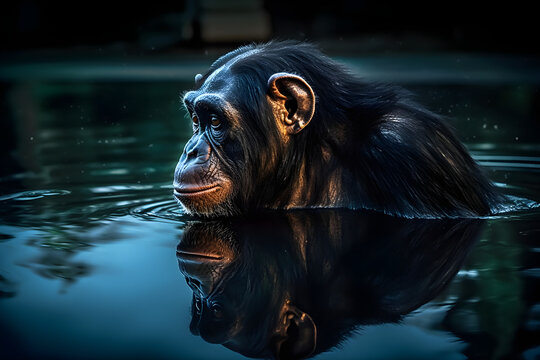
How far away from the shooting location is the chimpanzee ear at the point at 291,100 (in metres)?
4.94

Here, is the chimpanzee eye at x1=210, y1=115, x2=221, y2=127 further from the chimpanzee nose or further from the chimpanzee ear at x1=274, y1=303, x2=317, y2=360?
the chimpanzee ear at x1=274, y1=303, x2=317, y2=360

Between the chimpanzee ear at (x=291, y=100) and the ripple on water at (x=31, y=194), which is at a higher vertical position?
the chimpanzee ear at (x=291, y=100)

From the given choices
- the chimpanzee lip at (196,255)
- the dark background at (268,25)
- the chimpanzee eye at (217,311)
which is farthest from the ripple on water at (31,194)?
the dark background at (268,25)

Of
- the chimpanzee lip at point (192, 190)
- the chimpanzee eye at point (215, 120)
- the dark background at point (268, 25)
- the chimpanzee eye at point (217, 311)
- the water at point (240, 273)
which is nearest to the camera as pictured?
the water at point (240, 273)

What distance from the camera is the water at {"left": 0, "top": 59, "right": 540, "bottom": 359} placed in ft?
9.34

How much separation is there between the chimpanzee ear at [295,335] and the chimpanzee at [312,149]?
200 centimetres

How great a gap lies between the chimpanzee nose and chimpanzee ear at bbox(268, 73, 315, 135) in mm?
476

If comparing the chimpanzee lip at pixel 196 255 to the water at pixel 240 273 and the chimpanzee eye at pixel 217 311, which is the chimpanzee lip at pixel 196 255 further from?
the chimpanzee eye at pixel 217 311

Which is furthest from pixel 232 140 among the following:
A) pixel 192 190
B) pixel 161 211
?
pixel 161 211

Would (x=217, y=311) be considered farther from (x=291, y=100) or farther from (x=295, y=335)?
(x=291, y=100)

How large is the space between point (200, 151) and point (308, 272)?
4.98 ft

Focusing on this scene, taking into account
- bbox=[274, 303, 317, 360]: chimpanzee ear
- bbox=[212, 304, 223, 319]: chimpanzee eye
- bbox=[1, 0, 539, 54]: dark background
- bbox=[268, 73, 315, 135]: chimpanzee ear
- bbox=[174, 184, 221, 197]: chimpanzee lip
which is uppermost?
bbox=[268, 73, 315, 135]: chimpanzee ear

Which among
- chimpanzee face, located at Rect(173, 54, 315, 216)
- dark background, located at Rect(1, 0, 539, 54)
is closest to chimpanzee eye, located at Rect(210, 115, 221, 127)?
chimpanzee face, located at Rect(173, 54, 315, 216)

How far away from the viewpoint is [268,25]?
2344 centimetres
